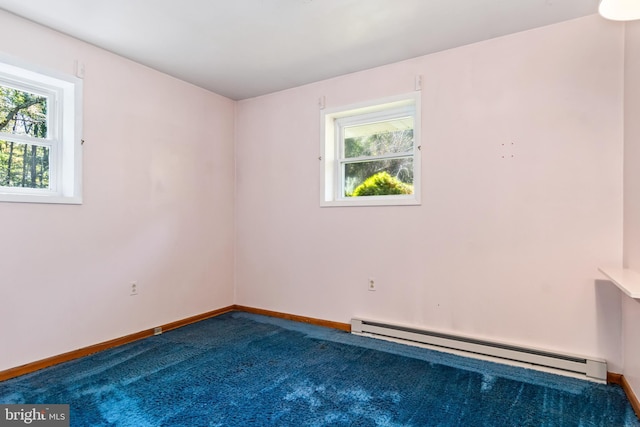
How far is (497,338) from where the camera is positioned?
8.73 ft

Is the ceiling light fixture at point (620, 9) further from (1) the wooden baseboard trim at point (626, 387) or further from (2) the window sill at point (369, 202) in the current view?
(1) the wooden baseboard trim at point (626, 387)

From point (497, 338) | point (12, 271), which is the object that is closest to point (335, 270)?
point (497, 338)

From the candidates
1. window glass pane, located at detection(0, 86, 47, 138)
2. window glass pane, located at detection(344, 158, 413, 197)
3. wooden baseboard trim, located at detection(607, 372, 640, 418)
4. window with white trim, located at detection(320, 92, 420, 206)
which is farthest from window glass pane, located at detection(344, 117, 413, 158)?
window glass pane, located at detection(0, 86, 47, 138)

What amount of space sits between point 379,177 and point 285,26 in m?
1.53

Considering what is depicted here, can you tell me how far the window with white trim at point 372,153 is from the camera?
10.3ft

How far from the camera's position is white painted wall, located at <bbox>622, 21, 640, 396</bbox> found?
2.03m

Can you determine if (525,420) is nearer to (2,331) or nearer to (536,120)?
(536,120)

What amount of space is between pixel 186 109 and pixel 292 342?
2.51m

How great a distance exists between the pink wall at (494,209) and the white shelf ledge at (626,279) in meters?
0.23


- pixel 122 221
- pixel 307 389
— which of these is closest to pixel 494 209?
pixel 307 389

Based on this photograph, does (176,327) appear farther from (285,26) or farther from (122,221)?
(285,26)

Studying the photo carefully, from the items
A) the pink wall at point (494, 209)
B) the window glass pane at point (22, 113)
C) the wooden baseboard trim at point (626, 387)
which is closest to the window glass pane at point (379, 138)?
the pink wall at point (494, 209)

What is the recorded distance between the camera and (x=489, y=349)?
2.63m

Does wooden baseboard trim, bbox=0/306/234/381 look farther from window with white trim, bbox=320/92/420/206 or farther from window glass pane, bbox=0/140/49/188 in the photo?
window with white trim, bbox=320/92/420/206
